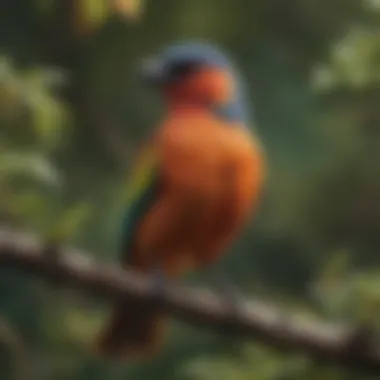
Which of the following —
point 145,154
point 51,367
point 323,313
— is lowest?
point 51,367

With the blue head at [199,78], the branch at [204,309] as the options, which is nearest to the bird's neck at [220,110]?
the blue head at [199,78]

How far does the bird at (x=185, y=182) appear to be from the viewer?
176 cm

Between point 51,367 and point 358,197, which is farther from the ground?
point 358,197

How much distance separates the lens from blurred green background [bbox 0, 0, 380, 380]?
1.79 meters

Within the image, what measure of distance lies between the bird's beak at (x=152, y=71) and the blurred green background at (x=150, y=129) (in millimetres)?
16

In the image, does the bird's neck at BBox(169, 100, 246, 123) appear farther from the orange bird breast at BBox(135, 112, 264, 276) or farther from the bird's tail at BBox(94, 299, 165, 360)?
the bird's tail at BBox(94, 299, 165, 360)

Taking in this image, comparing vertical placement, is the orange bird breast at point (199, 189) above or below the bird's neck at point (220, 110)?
below

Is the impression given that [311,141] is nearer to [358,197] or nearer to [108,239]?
[358,197]

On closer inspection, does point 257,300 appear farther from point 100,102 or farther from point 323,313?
point 100,102

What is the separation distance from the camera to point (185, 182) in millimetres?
1764

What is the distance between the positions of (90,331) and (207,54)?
382mm

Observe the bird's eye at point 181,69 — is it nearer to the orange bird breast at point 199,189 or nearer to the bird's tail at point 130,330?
the orange bird breast at point 199,189

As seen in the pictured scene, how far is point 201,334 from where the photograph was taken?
1794 mm

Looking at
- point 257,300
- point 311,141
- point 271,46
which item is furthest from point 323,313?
point 271,46
